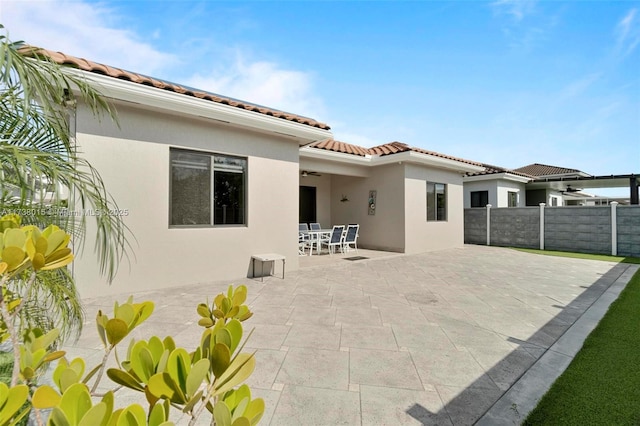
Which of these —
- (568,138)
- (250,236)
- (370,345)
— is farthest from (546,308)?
(568,138)

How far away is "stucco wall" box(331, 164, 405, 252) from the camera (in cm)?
1155

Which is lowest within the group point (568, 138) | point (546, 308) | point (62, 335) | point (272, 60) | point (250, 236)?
point (546, 308)

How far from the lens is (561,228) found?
41.0 ft

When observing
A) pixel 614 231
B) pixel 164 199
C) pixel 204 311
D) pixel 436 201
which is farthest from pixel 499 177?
pixel 204 311

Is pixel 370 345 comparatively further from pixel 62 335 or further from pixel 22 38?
pixel 22 38

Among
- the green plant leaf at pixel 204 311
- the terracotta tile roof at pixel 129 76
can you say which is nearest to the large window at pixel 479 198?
the terracotta tile roof at pixel 129 76

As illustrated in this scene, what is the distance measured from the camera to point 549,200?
19391 millimetres

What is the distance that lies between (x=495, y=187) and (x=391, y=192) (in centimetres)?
827

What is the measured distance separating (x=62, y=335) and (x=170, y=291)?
11.2 feet

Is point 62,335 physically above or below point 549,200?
below

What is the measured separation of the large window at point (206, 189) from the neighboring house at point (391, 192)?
339cm

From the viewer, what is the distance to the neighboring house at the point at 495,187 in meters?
15.9

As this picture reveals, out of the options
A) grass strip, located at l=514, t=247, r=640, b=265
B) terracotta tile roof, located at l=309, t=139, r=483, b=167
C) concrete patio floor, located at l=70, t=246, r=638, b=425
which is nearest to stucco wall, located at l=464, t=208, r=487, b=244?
grass strip, located at l=514, t=247, r=640, b=265

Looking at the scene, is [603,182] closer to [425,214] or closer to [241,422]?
[425,214]
